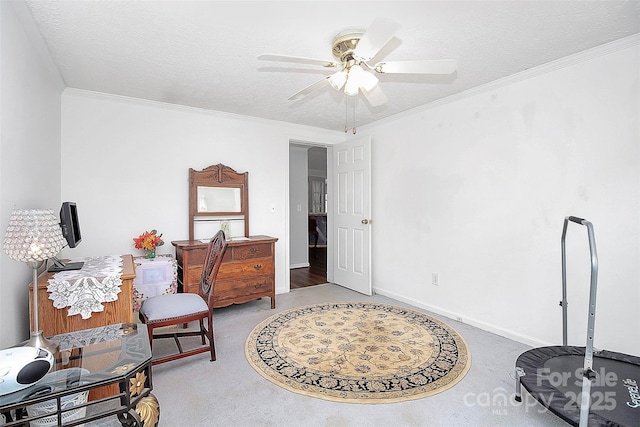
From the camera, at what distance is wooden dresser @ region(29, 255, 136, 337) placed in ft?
6.09

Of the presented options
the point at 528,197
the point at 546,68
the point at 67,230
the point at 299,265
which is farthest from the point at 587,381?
the point at 299,265

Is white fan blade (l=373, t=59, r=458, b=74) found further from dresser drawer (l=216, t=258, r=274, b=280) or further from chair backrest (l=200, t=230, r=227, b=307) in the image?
dresser drawer (l=216, t=258, r=274, b=280)

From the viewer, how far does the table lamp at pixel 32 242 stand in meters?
1.47

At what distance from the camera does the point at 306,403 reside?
197 centimetres

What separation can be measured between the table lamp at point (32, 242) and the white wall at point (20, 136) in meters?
0.17

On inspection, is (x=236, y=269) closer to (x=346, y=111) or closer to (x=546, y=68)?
(x=346, y=111)

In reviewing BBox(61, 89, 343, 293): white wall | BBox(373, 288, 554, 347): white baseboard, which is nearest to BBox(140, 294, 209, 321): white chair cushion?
BBox(61, 89, 343, 293): white wall

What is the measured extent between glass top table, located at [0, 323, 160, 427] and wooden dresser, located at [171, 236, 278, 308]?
1.65 m

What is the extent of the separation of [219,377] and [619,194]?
3.20m

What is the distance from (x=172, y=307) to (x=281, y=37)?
6.96 feet

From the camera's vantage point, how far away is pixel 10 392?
1096 mm

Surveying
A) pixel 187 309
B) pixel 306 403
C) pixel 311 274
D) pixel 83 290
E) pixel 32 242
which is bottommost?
pixel 306 403

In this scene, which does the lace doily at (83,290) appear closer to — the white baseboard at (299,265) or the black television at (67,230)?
the black television at (67,230)

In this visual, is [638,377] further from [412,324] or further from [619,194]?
[412,324]
